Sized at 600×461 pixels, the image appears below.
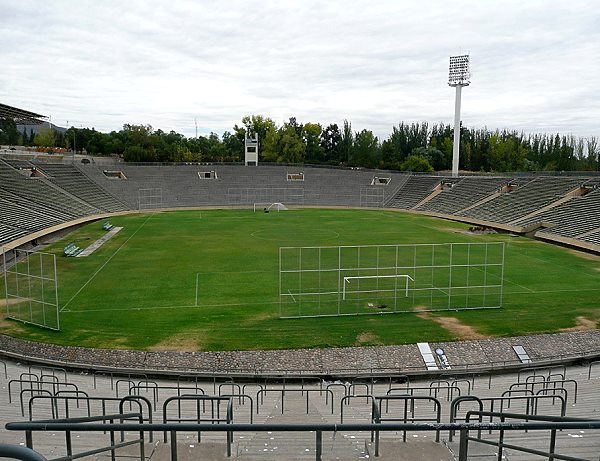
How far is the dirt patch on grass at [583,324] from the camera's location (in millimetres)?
23312

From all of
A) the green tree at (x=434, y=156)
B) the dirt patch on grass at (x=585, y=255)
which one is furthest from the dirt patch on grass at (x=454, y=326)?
the green tree at (x=434, y=156)

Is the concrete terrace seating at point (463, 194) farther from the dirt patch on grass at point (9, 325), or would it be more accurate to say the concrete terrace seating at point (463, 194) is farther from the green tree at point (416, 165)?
the dirt patch on grass at point (9, 325)

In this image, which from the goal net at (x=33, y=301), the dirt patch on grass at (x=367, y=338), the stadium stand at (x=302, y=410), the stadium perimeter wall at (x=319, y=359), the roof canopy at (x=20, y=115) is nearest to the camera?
the stadium stand at (x=302, y=410)

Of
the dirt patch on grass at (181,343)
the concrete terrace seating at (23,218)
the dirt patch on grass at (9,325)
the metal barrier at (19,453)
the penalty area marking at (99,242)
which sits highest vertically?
the metal barrier at (19,453)

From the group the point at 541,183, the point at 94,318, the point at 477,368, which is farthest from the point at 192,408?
the point at 541,183

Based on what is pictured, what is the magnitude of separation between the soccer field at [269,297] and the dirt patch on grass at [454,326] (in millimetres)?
49

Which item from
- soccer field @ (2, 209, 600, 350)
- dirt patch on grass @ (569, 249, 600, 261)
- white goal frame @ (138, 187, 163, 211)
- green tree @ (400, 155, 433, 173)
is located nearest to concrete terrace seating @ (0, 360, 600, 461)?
soccer field @ (2, 209, 600, 350)

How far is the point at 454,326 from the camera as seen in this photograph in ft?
78.5

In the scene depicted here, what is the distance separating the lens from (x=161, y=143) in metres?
134

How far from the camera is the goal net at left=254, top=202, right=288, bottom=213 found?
77.5m

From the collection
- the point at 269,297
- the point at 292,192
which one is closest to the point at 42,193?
the point at 292,192

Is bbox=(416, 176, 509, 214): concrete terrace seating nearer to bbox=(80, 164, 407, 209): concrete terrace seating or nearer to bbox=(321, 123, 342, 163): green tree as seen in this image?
bbox=(80, 164, 407, 209): concrete terrace seating

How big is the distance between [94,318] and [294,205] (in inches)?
2445

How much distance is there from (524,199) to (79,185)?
5903 cm
